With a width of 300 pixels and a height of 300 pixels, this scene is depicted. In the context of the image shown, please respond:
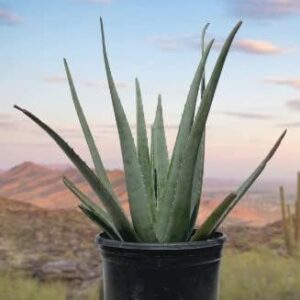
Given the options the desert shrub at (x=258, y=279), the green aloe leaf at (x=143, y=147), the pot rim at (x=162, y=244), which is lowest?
the desert shrub at (x=258, y=279)

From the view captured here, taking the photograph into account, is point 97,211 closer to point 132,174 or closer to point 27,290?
point 132,174

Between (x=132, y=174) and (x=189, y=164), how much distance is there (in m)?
0.19

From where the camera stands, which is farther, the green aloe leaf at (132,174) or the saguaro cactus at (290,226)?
the saguaro cactus at (290,226)

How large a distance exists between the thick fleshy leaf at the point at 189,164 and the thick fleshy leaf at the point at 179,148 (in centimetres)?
3

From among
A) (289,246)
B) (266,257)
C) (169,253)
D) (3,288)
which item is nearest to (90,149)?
(169,253)

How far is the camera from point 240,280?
458 centimetres

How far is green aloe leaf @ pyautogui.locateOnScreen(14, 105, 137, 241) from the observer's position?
6.89ft

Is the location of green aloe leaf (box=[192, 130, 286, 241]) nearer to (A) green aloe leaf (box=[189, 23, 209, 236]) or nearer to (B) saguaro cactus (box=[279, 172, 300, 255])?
(A) green aloe leaf (box=[189, 23, 209, 236])

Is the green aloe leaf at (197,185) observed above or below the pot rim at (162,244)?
above

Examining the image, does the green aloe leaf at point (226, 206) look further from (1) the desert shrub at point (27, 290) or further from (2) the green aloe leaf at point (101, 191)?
(1) the desert shrub at point (27, 290)

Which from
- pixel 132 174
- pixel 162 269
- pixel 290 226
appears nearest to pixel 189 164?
pixel 132 174

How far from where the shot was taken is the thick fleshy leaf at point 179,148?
2207mm

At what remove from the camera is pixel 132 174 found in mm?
2168

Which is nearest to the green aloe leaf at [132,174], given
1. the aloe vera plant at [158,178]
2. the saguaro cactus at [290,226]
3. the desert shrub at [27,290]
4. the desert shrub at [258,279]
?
the aloe vera plant at [158,178]
